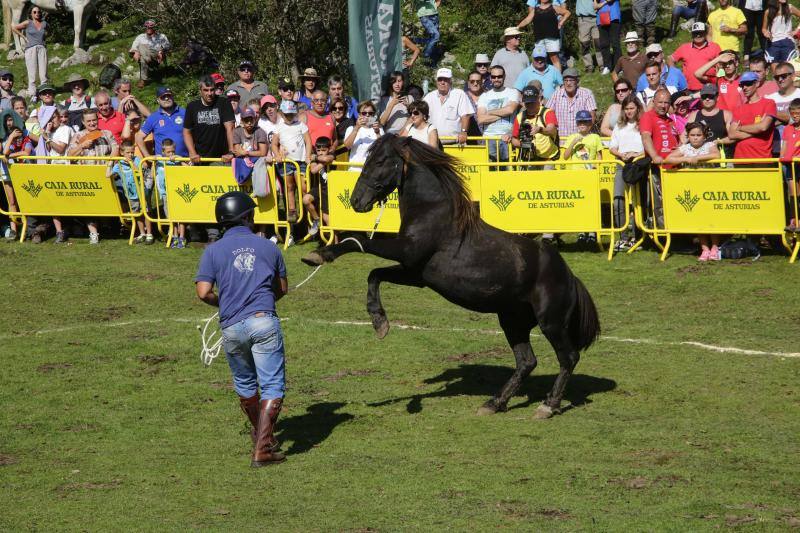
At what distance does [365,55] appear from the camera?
19.1 meters

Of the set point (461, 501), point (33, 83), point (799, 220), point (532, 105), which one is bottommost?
point (461, 501)

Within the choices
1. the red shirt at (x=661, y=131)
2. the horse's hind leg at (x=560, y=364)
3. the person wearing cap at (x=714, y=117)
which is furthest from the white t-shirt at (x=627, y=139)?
the horse's hind leg at (x=560, y=364)

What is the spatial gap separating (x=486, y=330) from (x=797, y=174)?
200 inches

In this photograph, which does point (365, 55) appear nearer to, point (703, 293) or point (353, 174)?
point (353, 174)

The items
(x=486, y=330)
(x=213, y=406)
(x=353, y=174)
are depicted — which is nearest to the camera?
(x=213, y=406)

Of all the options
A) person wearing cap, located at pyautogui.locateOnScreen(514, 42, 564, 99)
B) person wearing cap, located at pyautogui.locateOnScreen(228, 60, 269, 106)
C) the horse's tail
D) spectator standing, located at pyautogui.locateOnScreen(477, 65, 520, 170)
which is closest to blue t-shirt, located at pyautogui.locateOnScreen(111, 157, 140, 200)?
person wearing cap, located at pyautogui.locateOnScreen(228, 60, 269, 106)

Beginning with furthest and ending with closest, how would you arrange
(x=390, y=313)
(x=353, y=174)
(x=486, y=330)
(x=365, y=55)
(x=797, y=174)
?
1. (x=365, y=55)
2. (x=353, y=174)
3. (x=797, y=174)
4. (x=390, y=313)
5. (x=486, y=330)

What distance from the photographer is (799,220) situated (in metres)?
15.7

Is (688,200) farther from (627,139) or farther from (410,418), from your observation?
(410,418)

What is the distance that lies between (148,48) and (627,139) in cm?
1340

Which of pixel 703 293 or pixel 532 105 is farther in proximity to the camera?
pixel 532 105

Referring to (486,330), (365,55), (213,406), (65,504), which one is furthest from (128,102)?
(65,504)

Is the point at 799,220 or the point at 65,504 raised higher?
the point at 799,220

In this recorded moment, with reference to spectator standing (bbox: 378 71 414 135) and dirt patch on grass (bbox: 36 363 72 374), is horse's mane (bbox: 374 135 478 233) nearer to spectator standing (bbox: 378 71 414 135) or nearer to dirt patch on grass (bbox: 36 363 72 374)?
dirt patch on grass (bbox: 36 363 72 374)
